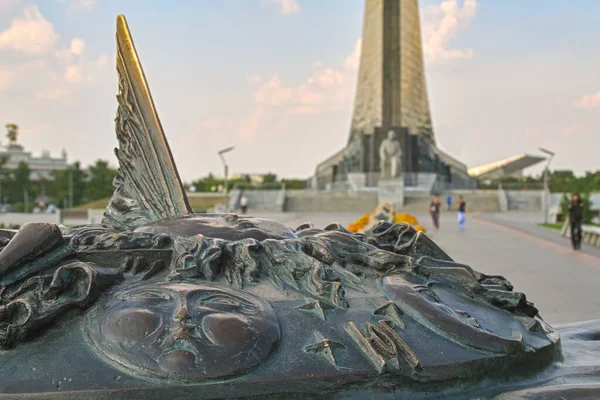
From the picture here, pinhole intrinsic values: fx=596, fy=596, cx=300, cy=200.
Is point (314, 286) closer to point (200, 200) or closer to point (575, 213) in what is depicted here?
point (575, 213)

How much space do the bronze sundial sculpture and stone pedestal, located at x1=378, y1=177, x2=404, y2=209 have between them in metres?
22.5

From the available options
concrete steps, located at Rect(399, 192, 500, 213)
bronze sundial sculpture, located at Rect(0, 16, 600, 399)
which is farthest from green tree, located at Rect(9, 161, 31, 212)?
bronze sundial sculpture, located at Rect(0, 16, 600, 399)

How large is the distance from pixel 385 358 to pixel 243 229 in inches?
29.1

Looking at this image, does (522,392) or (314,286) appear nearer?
(522,392)

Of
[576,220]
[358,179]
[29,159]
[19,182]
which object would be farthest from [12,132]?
[576,220]

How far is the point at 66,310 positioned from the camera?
1517mm

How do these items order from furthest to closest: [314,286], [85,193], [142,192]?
[85,193]
[142,192]
[314,286]

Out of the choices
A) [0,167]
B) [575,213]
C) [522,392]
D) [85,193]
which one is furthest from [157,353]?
[0,167]

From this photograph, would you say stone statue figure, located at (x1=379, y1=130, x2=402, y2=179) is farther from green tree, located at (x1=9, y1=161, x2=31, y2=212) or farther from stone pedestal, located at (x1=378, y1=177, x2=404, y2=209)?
green tree, located at (x1=9, y1=161, x2=31, y2=212)

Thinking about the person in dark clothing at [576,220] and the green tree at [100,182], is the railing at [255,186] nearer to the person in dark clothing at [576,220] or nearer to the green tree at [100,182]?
the green tree at [100,182]

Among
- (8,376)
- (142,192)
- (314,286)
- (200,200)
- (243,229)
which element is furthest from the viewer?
(200,200)

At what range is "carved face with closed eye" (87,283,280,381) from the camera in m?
1.36

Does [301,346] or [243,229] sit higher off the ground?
[243,229]

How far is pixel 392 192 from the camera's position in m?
25.5
